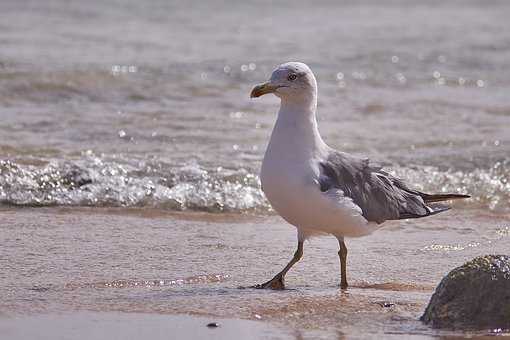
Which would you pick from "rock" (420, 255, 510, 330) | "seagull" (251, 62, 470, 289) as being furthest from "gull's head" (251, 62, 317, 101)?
"rock" (420, 255, 510, 330)

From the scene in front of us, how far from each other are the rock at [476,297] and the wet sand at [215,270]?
0.13 metres

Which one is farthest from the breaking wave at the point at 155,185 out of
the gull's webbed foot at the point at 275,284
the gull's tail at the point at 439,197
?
the gull's webbed foot at the point at 275,284

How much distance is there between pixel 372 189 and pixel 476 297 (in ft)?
4.25

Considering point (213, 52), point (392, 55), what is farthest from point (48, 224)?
point (392, 55)

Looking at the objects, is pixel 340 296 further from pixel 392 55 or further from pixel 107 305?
pixel 392 55

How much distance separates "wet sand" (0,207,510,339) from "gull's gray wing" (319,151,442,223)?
0.33 metres

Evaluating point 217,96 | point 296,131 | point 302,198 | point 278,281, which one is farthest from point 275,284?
point 217,96

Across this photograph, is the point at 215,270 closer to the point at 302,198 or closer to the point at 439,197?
the point at 302,198

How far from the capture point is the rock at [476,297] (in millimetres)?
4551

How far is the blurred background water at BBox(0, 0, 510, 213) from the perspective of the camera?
8.05 meters

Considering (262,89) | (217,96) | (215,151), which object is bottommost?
(215,151)

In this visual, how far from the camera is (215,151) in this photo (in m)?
8.98

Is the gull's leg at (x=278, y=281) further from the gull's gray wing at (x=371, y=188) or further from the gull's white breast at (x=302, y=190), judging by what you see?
the gull's gray wing at (x=371, y=188)

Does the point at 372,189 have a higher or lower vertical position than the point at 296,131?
lower
